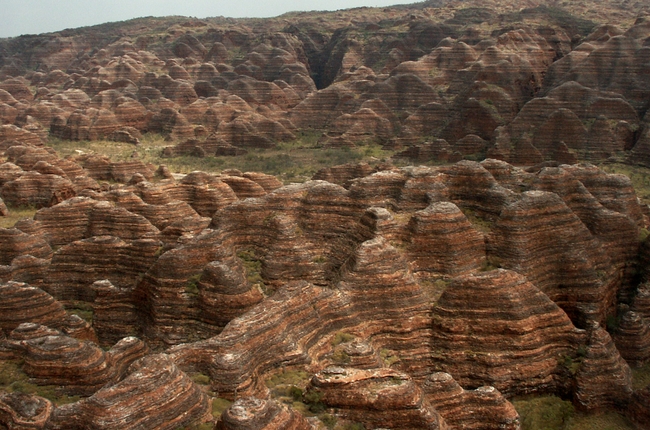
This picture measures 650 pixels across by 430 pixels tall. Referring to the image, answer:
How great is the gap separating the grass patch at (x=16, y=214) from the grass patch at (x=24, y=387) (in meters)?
23.2

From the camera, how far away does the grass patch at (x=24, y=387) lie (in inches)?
675

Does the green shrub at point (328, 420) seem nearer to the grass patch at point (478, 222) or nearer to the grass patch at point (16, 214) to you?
the grass patch at point (478, 222)

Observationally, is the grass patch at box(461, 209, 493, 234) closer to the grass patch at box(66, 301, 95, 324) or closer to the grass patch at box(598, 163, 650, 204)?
the grass patch at box(66, 301, 95, 324)

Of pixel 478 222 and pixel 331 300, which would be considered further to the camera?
pixel 478 222

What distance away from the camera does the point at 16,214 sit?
1634 inches

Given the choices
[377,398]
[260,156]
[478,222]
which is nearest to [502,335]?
[478,222]

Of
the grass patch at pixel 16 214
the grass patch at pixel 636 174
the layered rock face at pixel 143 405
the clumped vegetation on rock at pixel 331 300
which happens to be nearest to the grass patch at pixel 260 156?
the clumped vegetation on rock at pixel 331 300

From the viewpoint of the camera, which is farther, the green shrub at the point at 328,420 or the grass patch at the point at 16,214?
the grass patch at the point at 16,214

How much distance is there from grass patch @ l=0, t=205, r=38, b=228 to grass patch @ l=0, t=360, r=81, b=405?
23.2 meters

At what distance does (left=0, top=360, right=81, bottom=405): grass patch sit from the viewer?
17141 mm

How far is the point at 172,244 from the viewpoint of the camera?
2489 cm

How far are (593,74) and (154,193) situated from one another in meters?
48.6

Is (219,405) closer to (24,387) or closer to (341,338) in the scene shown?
(341,338)

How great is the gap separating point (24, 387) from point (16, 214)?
27612mm
